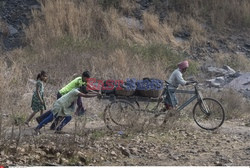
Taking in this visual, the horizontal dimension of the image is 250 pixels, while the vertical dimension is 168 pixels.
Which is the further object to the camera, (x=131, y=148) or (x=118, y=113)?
(x=118, y=113)

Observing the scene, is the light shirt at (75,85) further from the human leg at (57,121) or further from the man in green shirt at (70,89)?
the human leg at (57,121)

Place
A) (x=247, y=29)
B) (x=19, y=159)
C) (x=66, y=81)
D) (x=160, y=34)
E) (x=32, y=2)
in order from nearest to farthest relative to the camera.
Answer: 1. (x=19, y=159)
2. (x=66, y=81)
3. (x=160, y=34)
4. (x=32, y=2)
5. (x=247, y=29)

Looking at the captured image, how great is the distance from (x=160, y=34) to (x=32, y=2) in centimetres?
579

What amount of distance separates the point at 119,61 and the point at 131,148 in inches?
276

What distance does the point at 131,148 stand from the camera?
6.76 meters

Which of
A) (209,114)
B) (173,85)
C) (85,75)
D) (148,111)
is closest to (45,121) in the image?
(85,75)

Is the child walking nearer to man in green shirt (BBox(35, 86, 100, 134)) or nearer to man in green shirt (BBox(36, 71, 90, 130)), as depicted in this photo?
man in green shirt (BBox(36, 71, 90, 130))

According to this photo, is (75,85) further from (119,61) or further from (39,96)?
(119,61)

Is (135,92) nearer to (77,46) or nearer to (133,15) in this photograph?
(77,46)

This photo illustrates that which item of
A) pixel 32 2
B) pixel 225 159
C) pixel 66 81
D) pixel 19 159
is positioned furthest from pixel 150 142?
pixel 32 2

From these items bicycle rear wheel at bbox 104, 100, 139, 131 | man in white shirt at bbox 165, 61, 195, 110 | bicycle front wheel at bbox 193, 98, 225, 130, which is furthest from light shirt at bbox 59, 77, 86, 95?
bicycle front wheel at bbox 193, 98, 225, 130

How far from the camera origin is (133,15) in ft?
65.0

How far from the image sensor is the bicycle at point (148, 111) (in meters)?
7.97

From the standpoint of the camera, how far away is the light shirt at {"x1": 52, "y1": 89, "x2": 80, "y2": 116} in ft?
24.7
